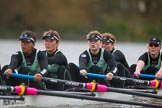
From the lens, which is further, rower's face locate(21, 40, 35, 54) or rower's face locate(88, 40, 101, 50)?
rower's face locate(88, 40, 101, 50)

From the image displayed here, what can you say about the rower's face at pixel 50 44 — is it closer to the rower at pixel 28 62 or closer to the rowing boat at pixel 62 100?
the rower at pixel 28 62

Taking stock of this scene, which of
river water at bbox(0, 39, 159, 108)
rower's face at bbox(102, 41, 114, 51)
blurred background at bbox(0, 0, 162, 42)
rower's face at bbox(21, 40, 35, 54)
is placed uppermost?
blurred background at bbox(0, 0, 162, 42)

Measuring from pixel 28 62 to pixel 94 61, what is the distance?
4.63 ft

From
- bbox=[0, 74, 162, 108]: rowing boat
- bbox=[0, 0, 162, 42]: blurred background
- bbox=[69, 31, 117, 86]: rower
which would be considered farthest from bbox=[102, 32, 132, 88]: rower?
bbox=[0, 0, 162, 42]: blurred background

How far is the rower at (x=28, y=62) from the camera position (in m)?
9.21

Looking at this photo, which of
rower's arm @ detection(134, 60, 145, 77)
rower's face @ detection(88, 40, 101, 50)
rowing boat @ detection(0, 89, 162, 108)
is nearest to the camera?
rowing boat @ detection(0, 89, 162, 108)

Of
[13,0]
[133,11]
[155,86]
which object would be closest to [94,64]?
[155,86]

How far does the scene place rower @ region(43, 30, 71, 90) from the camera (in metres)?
9.85

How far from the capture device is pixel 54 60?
394 inches

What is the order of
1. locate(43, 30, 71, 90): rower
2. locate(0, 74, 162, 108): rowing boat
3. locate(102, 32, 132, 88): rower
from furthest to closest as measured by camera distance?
locate(102, 32, 132, 88): rower
locate(43, 30, 71, 90): rower
locate(0, 74, 162, 108): rowing boat

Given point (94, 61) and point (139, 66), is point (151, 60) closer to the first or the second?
point (139, 66)

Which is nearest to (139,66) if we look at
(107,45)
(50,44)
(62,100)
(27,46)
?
(107,45)

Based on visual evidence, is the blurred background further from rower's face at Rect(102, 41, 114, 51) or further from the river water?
rower's face at Rect(102, 41, 114, 51)

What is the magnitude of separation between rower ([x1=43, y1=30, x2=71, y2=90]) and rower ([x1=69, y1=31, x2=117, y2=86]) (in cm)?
32
